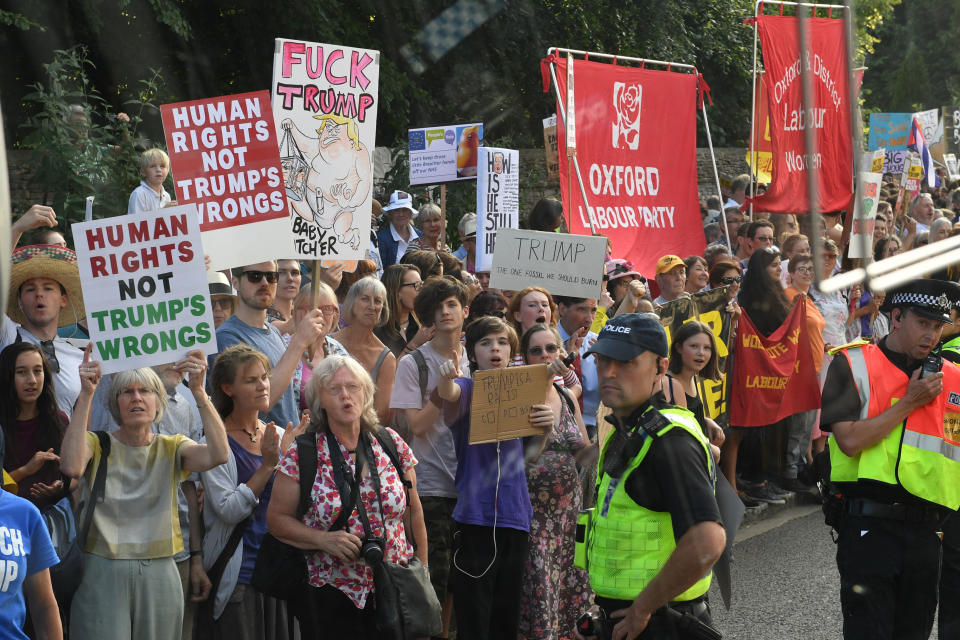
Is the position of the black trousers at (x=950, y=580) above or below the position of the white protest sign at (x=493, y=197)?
below

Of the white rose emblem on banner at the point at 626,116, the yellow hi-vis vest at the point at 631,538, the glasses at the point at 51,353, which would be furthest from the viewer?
the white rose emblem on banner at the point at 626,116

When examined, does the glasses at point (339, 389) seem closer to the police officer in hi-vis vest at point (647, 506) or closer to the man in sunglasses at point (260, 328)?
the man in sunglasses at point (260, 328)

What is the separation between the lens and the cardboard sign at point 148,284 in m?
4.74

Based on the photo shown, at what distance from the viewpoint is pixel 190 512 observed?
4941mm

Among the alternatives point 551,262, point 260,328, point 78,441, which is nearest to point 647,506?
point 78,441

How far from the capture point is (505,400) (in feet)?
17.7

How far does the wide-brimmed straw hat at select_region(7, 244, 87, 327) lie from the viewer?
17.6 feet

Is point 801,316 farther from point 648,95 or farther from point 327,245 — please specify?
point 327,245

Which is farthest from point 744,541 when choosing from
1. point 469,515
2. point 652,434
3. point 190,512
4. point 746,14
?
point 746,14

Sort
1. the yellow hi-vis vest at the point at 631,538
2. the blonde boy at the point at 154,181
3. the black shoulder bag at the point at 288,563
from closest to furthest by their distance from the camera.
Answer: the yellow hi-vis vest at the point at 631,538, the black shoulder bag at the point at 288,563, the blonde boy at the point at 154,181

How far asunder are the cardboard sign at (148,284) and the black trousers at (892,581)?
2710 millimetres

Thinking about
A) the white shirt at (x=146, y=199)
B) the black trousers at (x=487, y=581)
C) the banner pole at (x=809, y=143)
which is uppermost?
the white shirt at (x=146, y=199)

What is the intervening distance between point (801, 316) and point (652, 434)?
245 inches

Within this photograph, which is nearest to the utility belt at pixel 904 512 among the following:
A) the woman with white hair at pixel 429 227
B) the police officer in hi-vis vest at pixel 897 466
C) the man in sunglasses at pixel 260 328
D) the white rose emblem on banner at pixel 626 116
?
the police officer in hi-vis vest at pixel 897 466
